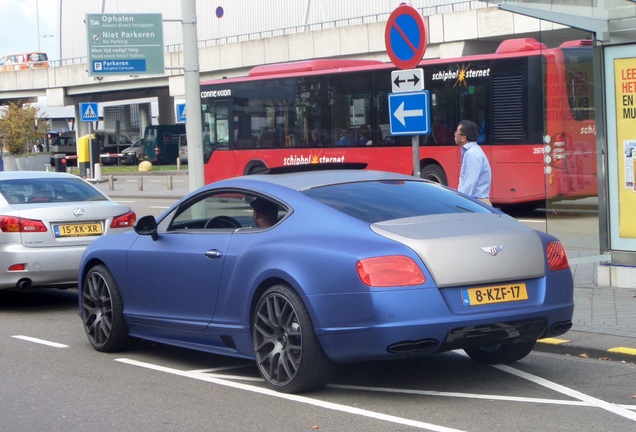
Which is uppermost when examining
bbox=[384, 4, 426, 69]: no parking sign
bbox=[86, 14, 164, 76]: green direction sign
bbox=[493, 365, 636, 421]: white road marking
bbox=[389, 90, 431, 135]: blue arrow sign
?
bbox=[86, 14, 164, 76]: green direction sign

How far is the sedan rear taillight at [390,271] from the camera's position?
6.41 metres

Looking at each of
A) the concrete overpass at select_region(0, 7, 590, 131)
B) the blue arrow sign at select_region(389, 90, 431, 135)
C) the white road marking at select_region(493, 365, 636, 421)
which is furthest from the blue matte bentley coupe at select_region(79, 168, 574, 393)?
the concrete overpass at select_region(0, 7, 590, 131)

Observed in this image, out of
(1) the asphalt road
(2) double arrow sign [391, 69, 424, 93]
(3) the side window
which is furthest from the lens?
(2) double arrow sign [391, 69, 424, 93]

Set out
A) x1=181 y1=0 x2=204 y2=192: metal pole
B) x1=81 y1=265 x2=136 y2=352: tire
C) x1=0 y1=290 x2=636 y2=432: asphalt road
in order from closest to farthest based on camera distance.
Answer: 1. x1=0 y1=290 x2=636 y2=432: asphalt road
2. x1=81 y1=265 x2=136 y2=352: tire
3. x1=181 y1=0 x2=204 y2=192: metal pole

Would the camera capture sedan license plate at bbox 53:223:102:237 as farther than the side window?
Yes

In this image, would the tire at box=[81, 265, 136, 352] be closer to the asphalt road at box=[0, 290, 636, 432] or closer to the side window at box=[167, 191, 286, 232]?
the asphalt road at box=[0, 290, 636, 432]

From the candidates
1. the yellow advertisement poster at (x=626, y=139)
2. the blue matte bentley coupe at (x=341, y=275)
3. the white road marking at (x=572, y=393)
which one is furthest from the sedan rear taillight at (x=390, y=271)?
the yellow advertisement poster at (x=626, y=139)

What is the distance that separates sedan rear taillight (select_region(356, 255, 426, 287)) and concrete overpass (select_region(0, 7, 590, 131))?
22620mm

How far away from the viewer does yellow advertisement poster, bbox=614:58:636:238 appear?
36.6ft

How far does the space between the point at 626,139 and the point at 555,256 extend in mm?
4606

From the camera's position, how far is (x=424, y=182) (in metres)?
7.94

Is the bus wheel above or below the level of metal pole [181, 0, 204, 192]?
below

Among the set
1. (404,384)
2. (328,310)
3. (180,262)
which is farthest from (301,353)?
(180,262)

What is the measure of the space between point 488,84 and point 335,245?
15454 mm
